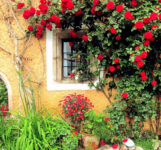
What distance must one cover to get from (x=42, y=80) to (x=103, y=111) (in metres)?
1.39

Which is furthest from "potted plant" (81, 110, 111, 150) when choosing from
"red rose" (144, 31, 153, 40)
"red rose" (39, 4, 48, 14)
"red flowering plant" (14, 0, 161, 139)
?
"red rose" (39, 4, 48, 14)

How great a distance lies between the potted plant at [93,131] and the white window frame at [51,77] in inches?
25.5

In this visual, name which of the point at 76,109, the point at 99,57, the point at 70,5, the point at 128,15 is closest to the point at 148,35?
the point at 128,15

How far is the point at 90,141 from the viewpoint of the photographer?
2.48m

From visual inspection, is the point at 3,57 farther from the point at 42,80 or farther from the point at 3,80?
the point at 42,80

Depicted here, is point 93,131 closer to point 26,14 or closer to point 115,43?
point 115,43

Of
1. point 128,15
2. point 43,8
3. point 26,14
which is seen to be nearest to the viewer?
point 128,15

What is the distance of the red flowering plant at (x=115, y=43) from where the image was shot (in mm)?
2430

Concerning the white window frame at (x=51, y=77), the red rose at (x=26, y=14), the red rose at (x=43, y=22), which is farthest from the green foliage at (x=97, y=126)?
the red rose at (x=26, y=14)

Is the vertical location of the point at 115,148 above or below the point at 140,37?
below

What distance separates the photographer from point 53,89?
120 inches

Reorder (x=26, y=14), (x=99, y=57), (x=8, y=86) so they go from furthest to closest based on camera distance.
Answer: (x=8, y=86), (x=99, y=57), (x=26, y=14)

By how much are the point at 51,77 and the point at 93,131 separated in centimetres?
133

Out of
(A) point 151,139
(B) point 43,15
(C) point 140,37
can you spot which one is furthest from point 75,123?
(B) point 43,15
